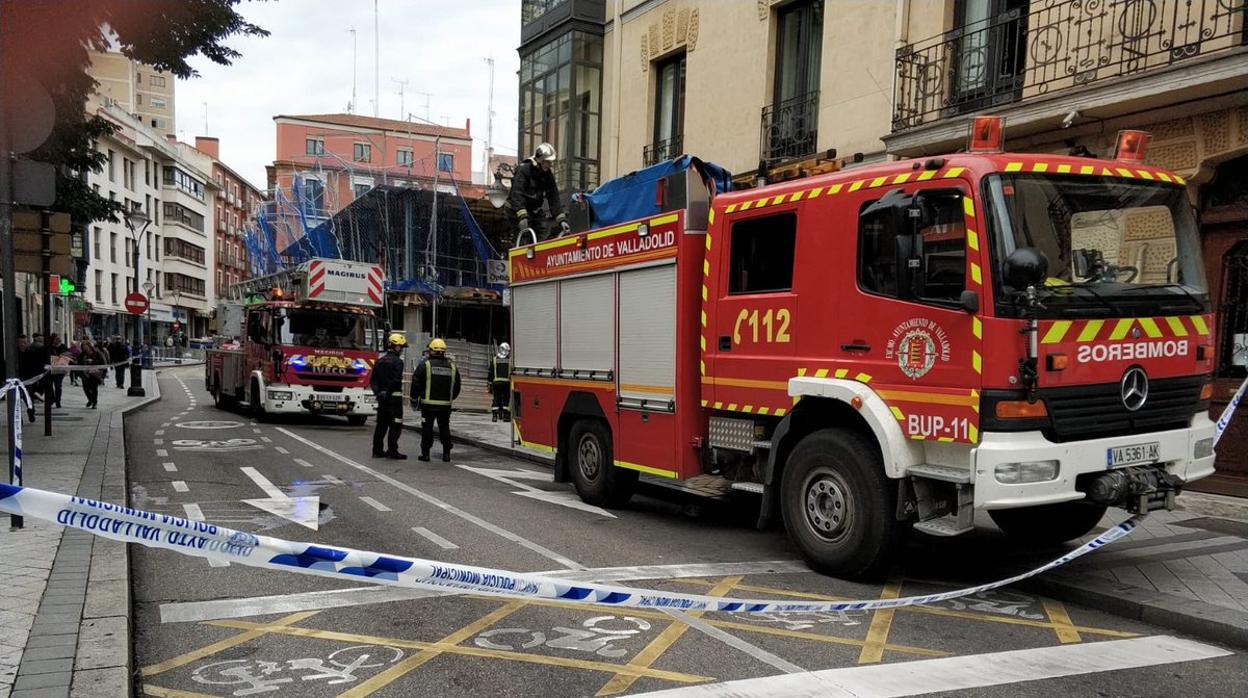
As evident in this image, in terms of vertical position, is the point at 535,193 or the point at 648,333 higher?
the point at 535,193

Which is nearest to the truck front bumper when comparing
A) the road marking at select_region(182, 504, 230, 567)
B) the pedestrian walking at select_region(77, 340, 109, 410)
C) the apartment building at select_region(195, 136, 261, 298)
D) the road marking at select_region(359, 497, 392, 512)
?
the road marking at select_region(359, 497, 392, 512)

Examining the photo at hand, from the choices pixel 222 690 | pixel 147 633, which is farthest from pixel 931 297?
pixel 147 633

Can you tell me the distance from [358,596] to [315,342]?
1261 cm

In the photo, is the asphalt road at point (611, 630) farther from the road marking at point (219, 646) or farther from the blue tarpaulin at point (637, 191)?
the blue tarpaulin at point (637, 191)

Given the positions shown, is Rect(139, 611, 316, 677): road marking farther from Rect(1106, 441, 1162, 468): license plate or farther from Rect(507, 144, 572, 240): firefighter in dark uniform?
Rect(507, 144, 572, 240): firefighter in dark uniform

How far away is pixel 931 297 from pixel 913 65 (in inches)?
298

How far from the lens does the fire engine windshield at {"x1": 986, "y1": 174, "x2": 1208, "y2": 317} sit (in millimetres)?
5145

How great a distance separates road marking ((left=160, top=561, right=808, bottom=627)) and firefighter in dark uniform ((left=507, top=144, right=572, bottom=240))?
485cm

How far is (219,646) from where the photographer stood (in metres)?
4.46

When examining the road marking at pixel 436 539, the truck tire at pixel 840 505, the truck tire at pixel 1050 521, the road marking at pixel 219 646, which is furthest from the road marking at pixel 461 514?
the truck tire at pixel 1050 521

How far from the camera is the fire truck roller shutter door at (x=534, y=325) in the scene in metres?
9.30

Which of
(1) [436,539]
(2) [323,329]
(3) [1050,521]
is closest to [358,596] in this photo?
(1) [436,539]

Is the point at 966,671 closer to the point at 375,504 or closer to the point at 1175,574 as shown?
the point at 1175,574

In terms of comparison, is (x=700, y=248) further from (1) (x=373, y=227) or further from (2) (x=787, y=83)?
(1) (x=373, y=227)
